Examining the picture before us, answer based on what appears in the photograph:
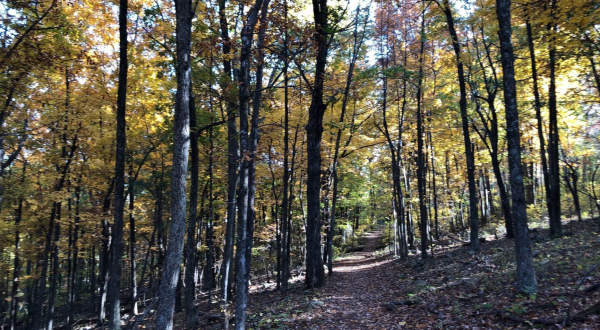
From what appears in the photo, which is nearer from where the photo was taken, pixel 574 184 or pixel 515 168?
pixel 515 168

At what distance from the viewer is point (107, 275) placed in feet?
56.0

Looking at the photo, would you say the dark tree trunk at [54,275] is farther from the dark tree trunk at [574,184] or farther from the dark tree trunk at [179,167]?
the dark tree trunk at [574,184]

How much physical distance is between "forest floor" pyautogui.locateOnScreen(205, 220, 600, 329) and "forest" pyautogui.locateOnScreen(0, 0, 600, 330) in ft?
0.23

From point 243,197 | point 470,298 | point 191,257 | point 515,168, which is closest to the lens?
point 515,168

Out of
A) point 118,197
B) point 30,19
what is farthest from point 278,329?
point 30,19

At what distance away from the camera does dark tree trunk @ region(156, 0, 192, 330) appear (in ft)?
19.5

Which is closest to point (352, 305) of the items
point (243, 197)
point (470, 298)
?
point (470, 298)

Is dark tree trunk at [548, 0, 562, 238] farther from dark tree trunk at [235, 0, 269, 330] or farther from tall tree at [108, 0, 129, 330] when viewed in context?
tall tree at [108, 0, 129, 330]

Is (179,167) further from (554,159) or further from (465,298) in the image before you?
(554,159)

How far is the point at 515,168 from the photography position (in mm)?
6965

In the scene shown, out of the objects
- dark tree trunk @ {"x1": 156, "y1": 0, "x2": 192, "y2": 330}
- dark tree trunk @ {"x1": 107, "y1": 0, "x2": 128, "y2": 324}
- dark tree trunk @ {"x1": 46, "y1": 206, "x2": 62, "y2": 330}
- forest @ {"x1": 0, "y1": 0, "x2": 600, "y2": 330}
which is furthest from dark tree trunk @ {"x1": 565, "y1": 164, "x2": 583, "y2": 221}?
dark tree trunk @ {"x1": 46, "y1": 206, "x2": 62, "y2": 330}

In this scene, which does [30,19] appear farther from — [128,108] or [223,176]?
[223,176]

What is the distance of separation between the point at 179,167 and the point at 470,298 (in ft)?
25.0

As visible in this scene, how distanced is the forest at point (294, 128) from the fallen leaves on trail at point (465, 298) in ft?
0.24
